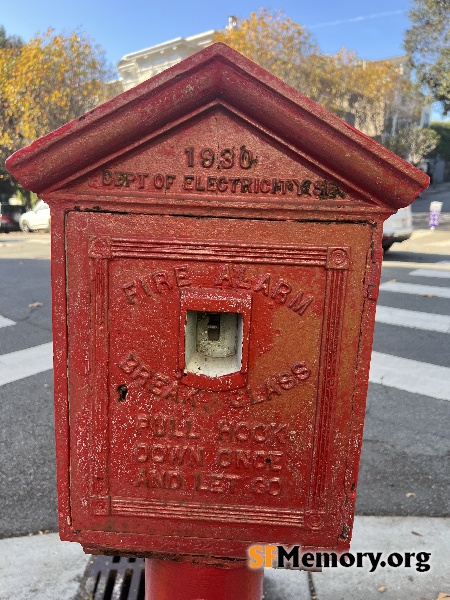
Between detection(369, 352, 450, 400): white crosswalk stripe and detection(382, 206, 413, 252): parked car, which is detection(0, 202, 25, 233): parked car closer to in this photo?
detection(382, 206, 413, 252): parked car

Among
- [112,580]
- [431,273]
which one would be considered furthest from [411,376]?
[431,273]

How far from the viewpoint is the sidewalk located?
6.69 ft

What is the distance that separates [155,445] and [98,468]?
17 centimetres

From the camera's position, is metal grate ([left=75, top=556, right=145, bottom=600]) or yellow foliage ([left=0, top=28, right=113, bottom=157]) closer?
metal grate ([left=75, top=556, right=145, bottom=600])

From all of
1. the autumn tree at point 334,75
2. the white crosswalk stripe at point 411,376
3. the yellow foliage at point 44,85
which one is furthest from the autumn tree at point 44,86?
the white crosswalk stripe at point 411,376

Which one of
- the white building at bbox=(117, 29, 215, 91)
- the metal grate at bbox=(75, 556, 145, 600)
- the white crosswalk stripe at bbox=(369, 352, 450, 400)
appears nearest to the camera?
the metal grate at bbox=(75, 556, 145, 600)

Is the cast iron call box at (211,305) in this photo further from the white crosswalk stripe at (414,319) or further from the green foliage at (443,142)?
the green foliage at (443,142)

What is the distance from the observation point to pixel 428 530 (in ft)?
7.94

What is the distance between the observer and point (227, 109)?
117 centimetres

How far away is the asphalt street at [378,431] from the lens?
261 centimetres

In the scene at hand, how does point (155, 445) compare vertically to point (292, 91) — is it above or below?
below

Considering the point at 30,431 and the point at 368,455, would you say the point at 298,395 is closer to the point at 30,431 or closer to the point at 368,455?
the point at 368,455

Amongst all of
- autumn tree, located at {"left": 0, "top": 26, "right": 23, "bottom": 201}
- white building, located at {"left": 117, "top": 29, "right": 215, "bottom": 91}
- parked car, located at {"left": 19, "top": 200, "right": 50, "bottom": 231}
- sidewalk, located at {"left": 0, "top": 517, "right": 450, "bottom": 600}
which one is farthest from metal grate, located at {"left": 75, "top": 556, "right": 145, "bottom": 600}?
white building, located at {"left": 117, "top": 29, "right": 215, "bottom": 91}

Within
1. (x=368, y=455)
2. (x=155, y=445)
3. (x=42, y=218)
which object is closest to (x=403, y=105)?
(x=42, y=218)
